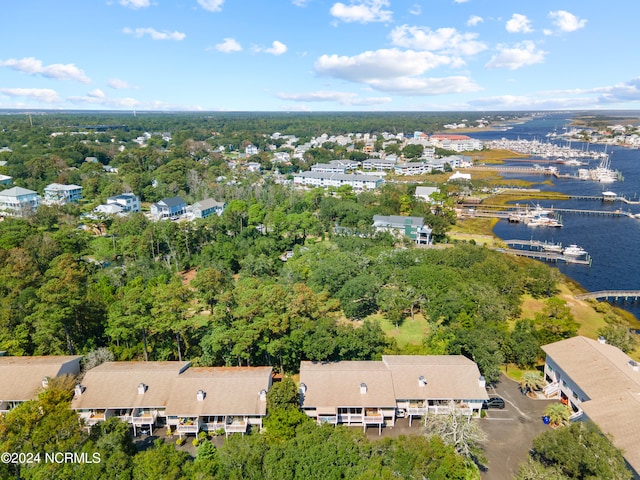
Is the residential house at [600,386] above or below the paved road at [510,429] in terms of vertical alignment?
above

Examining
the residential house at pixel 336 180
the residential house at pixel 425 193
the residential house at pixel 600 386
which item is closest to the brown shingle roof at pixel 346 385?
the residential house at pixel 600 386

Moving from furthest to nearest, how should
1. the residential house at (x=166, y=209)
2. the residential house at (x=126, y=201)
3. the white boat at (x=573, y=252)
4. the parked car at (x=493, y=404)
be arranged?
1. the residential house at (x=126, y=201)
2. the residential house at (x=166, y=209)
3. the white boat at (x=573, y=252)
4. the parked car at (x=493, y=404)

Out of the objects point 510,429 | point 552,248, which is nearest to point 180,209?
point 552,248

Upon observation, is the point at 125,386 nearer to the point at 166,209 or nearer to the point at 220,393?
the point at 220,393

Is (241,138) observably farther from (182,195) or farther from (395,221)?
(395,221)

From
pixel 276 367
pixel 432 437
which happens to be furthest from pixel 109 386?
pixel 432 437

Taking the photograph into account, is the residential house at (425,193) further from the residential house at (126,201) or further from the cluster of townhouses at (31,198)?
the cluster of townhouses at (31,198)

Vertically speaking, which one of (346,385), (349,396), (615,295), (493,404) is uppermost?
(346,385)
